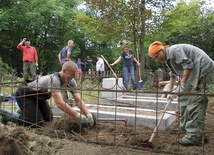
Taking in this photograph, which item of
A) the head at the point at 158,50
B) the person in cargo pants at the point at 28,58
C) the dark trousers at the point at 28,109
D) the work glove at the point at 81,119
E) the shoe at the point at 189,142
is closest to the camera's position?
the shoe at the point at 189,142

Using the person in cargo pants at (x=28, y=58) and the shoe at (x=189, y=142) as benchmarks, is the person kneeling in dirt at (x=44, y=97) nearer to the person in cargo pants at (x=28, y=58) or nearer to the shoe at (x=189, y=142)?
the shoe at (x=189, y=142)

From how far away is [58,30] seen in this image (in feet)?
64.2

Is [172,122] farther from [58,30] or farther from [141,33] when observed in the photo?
[58,30]

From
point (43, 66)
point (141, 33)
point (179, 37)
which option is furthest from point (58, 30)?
point (141, 33)

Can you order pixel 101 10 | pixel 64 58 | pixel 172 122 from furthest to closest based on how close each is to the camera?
pixel 101 10, pixel 64 58, pixel 172 122

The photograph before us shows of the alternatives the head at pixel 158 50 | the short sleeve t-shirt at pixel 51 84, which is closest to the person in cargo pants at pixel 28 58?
the short sleeve t-shirt at pixel 51 84

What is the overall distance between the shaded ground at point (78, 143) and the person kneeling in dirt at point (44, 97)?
8.2 inches

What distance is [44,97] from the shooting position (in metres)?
3.92

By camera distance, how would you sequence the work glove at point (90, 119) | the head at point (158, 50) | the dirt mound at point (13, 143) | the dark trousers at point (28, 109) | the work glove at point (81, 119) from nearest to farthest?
the dirt mound at point (13, 143), the head at point (158, 50), the work glove at point (81, 119), the work glove at point (90, 119), the dark trousers at point (28, 109)

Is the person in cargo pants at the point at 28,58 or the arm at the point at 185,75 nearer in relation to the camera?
the arm at the point at 185,75

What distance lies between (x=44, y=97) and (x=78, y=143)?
46.1 inches

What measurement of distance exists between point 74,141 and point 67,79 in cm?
91

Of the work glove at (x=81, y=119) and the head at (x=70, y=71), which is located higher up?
the head at (x=70, y=71)

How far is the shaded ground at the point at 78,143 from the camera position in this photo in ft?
9.04
